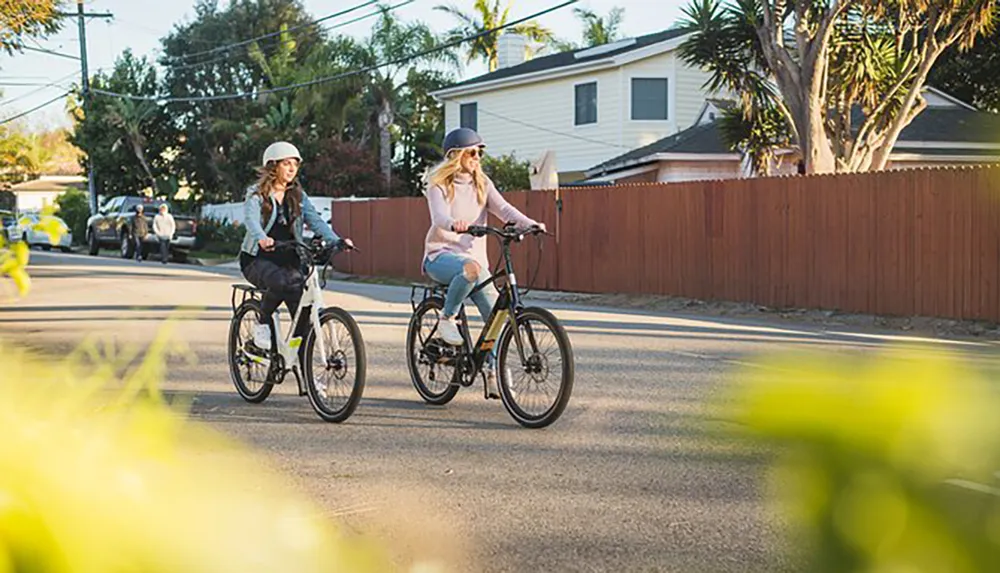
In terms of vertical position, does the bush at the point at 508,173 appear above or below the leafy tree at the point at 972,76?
below

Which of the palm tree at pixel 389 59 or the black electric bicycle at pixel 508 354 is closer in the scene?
the black electric bicycle at pixel 508 354

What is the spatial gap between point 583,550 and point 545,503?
0.84m

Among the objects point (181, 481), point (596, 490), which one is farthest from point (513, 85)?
point (181, 481)

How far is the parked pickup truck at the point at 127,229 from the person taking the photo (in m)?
39.0

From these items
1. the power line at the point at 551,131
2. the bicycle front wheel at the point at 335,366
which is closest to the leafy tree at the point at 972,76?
the power line at the point at 551,131

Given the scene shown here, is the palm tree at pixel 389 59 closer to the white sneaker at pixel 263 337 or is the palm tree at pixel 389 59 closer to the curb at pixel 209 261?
the curb at pixel 209 261

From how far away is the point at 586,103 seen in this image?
3894cm

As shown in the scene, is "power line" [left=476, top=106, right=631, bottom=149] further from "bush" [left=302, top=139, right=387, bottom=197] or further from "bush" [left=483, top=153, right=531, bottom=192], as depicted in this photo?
"bush" [left=302, top=139, right=387, bottom=197]

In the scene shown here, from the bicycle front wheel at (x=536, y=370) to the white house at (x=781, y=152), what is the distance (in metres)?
21.3

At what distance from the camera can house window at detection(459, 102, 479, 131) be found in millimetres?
43812

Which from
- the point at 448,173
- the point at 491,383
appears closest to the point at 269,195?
the point at 448,173

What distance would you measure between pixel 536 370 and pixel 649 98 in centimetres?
3090

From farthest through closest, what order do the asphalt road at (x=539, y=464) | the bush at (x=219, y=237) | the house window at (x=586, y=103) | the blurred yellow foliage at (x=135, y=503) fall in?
the bush at (x=219, y=237), the house window at (x=586, y=103), the asphalt road at (x=539, y=464), the blurred yellow foliage at (x=135, y=503)

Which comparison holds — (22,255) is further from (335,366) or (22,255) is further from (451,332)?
(451,332)
